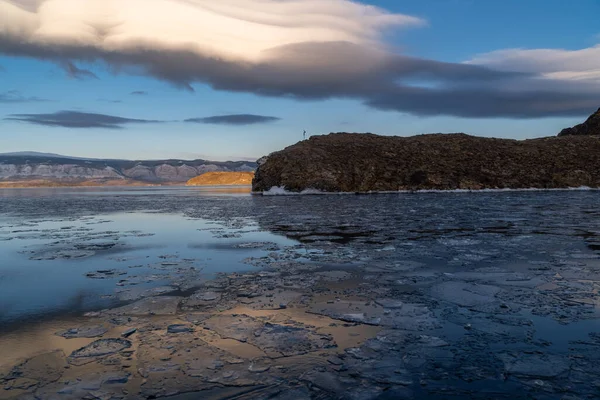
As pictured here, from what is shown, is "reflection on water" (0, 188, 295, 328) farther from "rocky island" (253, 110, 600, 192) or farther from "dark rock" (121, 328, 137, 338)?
"rocky island" (253, 110, 600, 192)

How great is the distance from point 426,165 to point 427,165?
0.11 m

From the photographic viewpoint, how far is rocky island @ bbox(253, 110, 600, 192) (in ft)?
132

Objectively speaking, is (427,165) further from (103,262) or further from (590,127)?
(590,127)

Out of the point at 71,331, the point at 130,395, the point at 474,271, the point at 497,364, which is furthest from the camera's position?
the point at 474,271

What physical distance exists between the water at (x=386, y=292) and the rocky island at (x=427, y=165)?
28.1 meters

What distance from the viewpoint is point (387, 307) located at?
5012 millimetres

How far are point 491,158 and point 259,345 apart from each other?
4602 centimetres

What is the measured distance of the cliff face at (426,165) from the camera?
40.3 metres

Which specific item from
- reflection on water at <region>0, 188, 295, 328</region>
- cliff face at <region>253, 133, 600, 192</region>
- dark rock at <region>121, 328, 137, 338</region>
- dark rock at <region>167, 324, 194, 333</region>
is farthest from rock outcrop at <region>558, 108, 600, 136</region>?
dark rock at <region>121, 328, 137, 338</region>

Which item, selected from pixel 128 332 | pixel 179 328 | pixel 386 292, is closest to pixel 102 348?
pixel 128 332

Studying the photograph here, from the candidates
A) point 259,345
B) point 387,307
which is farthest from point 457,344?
point 259,345

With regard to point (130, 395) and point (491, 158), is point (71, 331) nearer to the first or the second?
point (130, 395)

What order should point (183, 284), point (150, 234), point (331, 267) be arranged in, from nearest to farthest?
point (183, 284)
point (331, 267)
point (150, 234)

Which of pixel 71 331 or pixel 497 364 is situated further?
pixel 71 331
